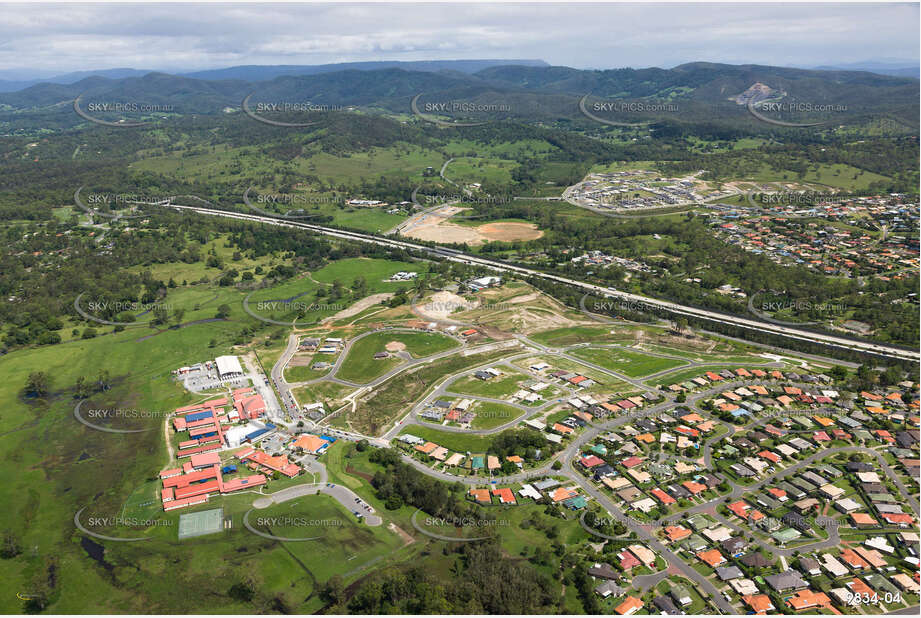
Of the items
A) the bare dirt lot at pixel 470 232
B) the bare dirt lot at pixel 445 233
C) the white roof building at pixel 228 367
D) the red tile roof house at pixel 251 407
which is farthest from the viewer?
the bare dirt lot at pixel 470 232

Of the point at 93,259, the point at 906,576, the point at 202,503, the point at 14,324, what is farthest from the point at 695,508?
the point at 93,259

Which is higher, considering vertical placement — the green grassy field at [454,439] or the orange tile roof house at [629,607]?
the orange tile roof house at [629,607]

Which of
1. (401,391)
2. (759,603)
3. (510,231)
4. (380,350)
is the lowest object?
(401,391)

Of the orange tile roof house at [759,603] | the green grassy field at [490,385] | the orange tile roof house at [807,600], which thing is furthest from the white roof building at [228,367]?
the orange tile roof house at [807,600]

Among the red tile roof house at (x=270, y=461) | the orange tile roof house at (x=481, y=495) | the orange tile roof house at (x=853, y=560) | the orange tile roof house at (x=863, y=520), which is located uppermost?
the orange tile roof house at (x=853, y=560)

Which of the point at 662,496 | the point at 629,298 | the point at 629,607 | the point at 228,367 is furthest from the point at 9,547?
the point at 629,298

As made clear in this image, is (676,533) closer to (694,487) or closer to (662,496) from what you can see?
(662,496)

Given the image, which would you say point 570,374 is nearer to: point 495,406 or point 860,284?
point 495,406

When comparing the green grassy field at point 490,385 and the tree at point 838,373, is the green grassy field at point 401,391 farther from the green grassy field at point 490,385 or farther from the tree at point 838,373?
the tree at point 838,373
